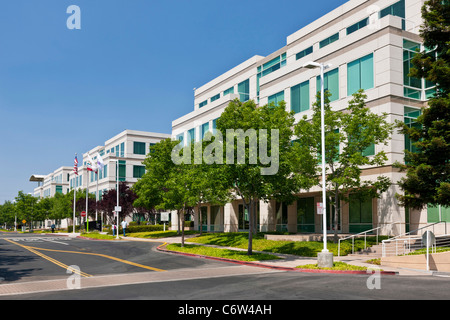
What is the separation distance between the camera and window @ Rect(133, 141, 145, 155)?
86.8 metres

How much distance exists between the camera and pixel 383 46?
27875 mm

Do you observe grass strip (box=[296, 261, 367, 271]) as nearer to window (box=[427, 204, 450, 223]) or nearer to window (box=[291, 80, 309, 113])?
window (box=[427, 204, 450, 223])

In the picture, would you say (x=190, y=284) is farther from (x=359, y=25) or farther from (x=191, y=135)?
(x=191, y=135)

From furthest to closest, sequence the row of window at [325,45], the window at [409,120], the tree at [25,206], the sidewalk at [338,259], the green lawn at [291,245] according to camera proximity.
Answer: the tree at [25,206] < the row of window at [325,45] < the window at [409,120] < the green lawn at [291,245] < the sidewalk at [338,259]

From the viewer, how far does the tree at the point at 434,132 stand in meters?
20.7

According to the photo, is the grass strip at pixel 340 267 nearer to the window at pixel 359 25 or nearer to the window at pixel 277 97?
the window at pixel 277 97

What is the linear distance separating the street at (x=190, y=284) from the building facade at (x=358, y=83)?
1141 cm

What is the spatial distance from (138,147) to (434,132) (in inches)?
2821

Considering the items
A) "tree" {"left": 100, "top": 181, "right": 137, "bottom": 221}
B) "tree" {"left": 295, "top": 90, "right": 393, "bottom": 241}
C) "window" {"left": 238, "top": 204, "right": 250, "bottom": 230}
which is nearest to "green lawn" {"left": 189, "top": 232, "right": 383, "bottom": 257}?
"tree" {"left": 295, "top": 90, "right": 393, "bottom": 241}

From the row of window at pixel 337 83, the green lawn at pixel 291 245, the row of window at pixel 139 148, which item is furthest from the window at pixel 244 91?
the row of window at pixel 139 148

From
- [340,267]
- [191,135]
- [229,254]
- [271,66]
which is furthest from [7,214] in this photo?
[340,267]
